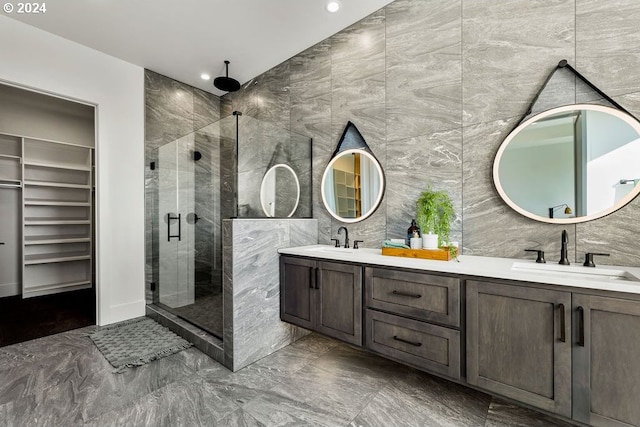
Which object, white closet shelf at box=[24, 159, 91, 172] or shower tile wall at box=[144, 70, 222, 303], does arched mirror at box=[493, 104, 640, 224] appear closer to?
shower tile wall at box=[144, 70, 222, 303]

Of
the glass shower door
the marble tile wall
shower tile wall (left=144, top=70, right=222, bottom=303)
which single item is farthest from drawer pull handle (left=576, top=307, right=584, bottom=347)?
the glass shower door

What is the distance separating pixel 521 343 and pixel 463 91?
5.50 feet

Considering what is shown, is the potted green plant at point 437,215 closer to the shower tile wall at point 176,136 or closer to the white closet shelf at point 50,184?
the shower tile wall at point 176,136

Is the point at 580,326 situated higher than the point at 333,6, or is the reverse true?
the point at 333,6

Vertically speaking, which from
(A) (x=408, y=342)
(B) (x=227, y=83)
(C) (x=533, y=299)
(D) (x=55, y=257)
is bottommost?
(A) (x=408, y=342)

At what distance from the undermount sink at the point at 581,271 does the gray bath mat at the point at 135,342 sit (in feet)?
8.95

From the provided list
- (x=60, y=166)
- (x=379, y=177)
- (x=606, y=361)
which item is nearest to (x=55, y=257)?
(x=60, y=166)

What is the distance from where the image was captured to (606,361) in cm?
114

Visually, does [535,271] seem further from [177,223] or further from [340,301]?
[177,223]

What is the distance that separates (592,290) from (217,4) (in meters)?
3.17

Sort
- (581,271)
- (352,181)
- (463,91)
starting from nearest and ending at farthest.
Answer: (581,271) → (463,91) → (352,181)

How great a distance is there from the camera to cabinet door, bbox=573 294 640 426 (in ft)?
3.60

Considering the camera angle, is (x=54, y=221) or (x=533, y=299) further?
(x=54, y=221)

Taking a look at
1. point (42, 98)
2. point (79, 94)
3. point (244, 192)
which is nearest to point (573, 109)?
point (244, 192)
